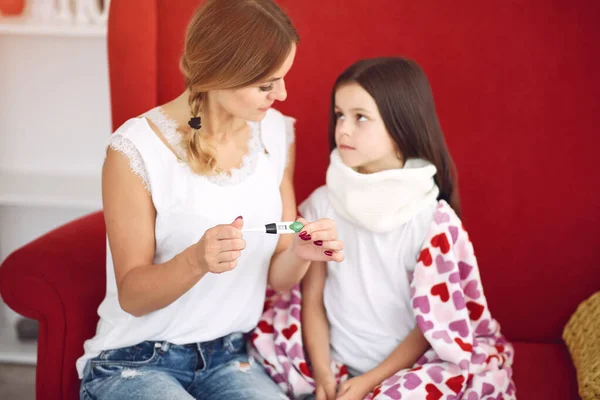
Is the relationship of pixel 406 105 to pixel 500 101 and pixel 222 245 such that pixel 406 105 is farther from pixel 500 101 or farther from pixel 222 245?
pixel 222 245

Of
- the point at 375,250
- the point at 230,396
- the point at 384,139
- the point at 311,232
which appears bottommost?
the point at 230,396

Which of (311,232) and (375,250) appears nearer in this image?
(311,232)

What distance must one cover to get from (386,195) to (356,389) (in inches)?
14.5

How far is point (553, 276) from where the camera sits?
5.15ft

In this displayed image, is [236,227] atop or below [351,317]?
atop

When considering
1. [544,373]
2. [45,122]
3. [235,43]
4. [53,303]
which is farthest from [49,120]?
[544,373]

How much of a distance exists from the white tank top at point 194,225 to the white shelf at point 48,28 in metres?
0.80

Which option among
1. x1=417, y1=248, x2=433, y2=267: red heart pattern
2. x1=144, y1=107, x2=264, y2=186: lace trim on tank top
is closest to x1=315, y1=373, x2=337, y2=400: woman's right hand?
x1=417, y1=248, x2=433, y2=267: red heart pattern

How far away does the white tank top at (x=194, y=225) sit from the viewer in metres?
1.22

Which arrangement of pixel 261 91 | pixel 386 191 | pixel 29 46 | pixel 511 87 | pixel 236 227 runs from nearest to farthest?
pixel 236 227, pixel 261 91, pixel 386 191, pixel 511 87, pixel 29 46

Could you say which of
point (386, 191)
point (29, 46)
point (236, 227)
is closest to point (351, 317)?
point (386, 191)

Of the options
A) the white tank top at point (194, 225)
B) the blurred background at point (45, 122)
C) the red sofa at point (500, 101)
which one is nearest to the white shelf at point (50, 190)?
the blurred background at point (45, 122)

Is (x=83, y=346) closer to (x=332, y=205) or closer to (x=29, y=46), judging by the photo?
(x=332, y=205)

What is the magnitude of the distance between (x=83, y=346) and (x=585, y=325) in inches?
40.5
